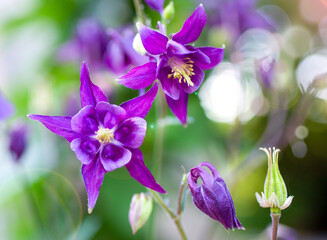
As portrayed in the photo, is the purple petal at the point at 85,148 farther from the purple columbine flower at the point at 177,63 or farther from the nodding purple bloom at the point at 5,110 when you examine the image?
the nodding purple bloom at the point at 5,110

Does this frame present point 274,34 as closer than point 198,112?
Yes

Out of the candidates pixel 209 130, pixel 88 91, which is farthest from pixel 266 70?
pixel 88 91

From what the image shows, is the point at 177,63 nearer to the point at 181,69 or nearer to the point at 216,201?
the point at 181,69

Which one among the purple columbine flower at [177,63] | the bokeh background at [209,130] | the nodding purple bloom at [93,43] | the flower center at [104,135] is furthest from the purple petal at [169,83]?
the nodding purple bloom at [93,43]

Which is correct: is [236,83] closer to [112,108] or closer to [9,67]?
[112,108]

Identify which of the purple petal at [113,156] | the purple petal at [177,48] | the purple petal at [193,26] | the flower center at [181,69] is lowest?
the purple petal at [113,156]

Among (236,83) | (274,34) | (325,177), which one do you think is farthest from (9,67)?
(325,177)

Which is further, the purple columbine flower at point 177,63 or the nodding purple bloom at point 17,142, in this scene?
the nodding purple bloom at point 17,142
